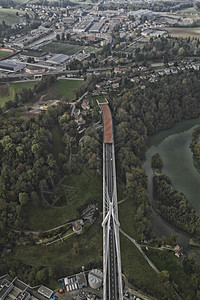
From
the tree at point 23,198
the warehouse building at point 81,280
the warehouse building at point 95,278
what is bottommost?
the warehouse building at point 81,280

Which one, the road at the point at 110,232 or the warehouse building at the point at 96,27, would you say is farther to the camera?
the warehouse building at the point at 96,27

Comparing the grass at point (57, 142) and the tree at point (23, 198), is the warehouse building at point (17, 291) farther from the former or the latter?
the grass at point (57, 142)

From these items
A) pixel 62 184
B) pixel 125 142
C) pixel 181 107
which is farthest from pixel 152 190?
pixel 181 107

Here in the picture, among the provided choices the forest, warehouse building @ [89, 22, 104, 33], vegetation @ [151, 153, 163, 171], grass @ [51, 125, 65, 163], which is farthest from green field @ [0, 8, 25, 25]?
vegetation @ [151, 153, 163, 171]

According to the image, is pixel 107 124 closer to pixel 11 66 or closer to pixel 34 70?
pixel 34 70

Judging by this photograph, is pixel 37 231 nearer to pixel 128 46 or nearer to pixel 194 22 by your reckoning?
pixel 128 46

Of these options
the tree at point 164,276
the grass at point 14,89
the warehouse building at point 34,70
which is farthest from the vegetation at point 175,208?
the warehouse building at point 34,70
